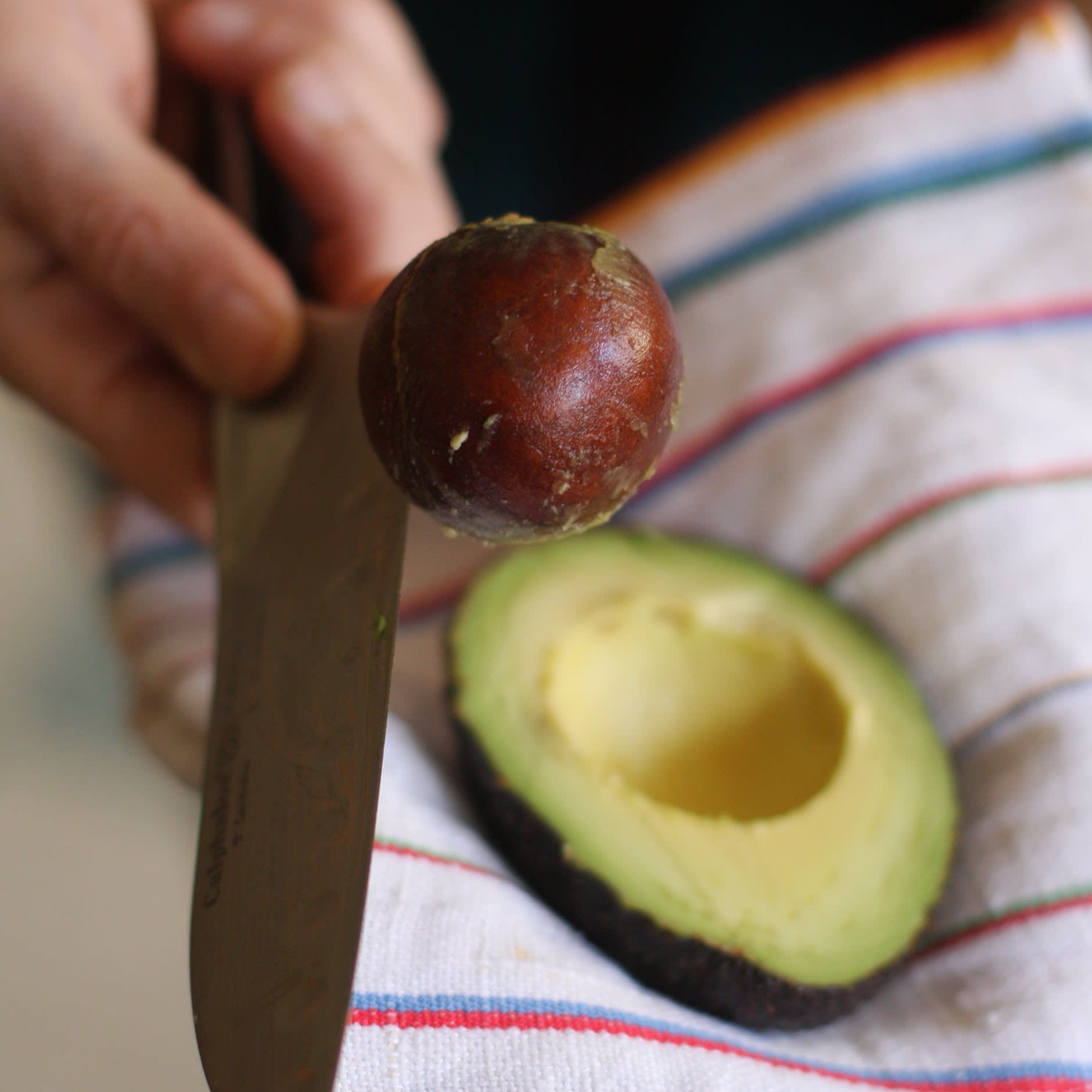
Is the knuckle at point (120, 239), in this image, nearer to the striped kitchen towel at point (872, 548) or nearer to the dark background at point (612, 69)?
the striped kitchen towel at point (872, 548)

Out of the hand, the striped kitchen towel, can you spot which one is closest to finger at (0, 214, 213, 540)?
the hand

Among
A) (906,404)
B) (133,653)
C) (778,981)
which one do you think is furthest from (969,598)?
(133,653)

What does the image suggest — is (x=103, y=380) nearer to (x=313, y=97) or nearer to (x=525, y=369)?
(x=313, y=97)

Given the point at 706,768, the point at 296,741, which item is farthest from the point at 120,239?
the point at 706,768

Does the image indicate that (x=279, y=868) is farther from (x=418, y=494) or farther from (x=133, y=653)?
(x=133, y=653)

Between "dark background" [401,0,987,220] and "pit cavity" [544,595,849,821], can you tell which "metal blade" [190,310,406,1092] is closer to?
"pit cavity" [544,595,849,821]
